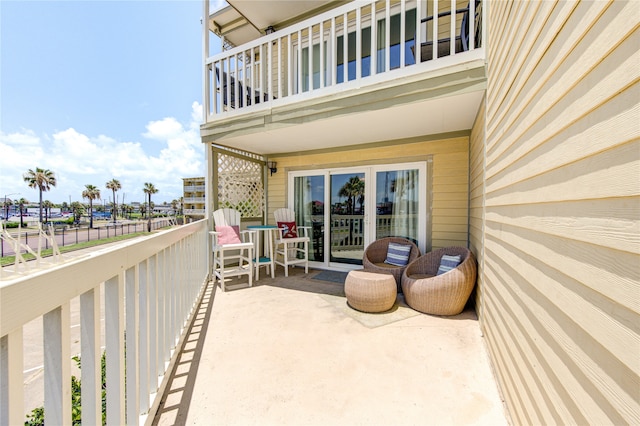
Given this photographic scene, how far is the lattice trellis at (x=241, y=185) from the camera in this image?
184 inches

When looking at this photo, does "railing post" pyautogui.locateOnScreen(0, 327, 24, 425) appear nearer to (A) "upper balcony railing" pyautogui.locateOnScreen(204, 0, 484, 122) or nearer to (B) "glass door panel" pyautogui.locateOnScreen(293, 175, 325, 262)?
(A) "upper balcony railing" pyautogui.locateOnScreen(204, 0, 484, 122)

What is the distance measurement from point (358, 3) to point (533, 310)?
3.40 metres

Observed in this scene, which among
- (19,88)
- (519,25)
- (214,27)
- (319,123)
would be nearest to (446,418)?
(519,25)

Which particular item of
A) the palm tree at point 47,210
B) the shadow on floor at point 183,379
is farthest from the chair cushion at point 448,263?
the palm tree at point 47,210

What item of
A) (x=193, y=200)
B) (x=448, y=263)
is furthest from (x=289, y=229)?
(x=193, y=200)

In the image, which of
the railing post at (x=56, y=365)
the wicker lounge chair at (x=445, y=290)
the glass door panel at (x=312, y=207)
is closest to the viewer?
the railing post at (x=56, y=365)

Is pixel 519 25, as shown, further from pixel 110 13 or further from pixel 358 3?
pixel 110 13

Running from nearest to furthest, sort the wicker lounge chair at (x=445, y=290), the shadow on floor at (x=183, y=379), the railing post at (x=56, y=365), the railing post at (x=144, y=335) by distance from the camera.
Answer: the railing post at (x=56, y=365) → the railing post at (x=144, y=335) → the shadow on floor at (x=183, y=379) → the wicker lounge chair at (x=445, y=290)

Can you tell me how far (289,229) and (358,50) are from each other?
310 centimetres

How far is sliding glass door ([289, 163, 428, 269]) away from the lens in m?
4.27

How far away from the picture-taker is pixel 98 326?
935 mm

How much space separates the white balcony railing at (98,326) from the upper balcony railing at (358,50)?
2540mm

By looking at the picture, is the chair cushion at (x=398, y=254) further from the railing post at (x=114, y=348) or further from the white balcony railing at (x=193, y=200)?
the white balcony railing at (x=193, y=200)

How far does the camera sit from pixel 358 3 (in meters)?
2.98
